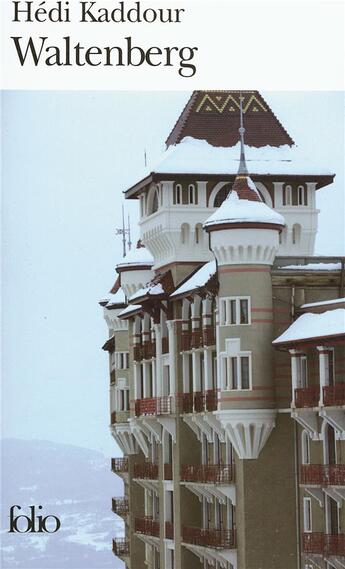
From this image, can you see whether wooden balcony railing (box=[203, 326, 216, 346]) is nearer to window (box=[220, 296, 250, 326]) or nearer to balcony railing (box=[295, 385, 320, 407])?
window (box=[220, 296, 250, 326])

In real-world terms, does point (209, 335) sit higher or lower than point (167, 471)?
higher

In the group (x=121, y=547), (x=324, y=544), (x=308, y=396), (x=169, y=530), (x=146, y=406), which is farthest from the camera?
(x=121, y=547)

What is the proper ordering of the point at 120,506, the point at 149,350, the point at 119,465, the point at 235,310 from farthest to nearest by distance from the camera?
1. the point at 119,465
2. the point at 120,506
3. the point at 149,350
4. the point at 235,310

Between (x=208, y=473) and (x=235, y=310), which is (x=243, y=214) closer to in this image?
(x=235, y=310)

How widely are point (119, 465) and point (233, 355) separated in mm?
35261

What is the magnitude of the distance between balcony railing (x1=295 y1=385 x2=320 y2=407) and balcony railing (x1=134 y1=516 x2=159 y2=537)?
2180 centimetres

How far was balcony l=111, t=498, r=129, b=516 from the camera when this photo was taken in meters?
99.9

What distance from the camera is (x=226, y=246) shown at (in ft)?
222

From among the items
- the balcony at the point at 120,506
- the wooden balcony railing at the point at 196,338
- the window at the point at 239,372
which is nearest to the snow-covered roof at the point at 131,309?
the wooden balcony railing at the point at 196,338

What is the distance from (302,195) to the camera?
79688 millimetres

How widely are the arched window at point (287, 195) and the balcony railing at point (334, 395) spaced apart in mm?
18795

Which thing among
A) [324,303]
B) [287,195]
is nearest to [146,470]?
[287,195]

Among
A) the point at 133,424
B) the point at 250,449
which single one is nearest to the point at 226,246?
the point at 250,449

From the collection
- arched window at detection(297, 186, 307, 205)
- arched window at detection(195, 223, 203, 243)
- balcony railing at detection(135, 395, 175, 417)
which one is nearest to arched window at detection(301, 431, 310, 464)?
balcony railing at detection(135, 395, 175, 417)
